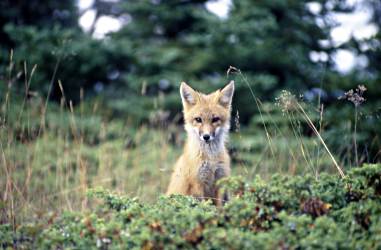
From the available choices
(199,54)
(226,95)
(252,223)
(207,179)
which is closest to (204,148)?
(207,179)

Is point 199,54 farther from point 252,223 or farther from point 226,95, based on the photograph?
point 252,223

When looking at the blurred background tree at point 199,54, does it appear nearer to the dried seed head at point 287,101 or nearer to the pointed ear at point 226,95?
the pointed ear at point 226,95

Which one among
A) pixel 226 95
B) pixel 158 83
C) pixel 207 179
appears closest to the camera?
pixel 207 179

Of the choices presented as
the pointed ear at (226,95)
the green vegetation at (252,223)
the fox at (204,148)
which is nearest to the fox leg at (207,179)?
the fox at (204,148)

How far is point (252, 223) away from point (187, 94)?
3.16 m

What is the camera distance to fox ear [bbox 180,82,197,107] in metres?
6.06

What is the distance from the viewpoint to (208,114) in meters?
5.88

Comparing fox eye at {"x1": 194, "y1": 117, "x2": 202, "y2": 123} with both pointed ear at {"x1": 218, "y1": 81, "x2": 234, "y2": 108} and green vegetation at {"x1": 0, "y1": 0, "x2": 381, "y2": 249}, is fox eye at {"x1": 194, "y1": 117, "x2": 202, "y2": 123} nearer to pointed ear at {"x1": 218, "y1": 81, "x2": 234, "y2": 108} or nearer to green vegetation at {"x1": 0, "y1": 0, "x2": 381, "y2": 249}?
pointed ear at {"x1": 218, "y1": 81, "x2": 234, "y2": 108}

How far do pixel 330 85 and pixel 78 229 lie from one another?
9147 mm

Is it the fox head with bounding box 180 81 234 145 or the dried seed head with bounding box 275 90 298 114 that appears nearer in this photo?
the dried seed head with bounding box 275 90 298 114

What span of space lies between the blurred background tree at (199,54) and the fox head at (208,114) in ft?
13.7

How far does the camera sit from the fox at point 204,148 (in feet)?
17.7

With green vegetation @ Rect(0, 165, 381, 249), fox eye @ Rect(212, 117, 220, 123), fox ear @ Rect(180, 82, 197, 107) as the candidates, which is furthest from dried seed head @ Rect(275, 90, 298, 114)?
fox ear @ Rect(180, 82, 197, 107)

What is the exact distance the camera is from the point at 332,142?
807 centimetres
